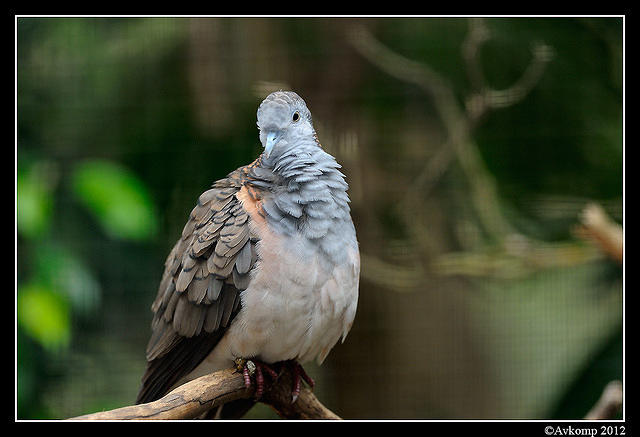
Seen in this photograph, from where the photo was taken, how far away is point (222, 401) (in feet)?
4.15

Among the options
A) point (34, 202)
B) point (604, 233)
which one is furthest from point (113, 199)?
point (604, 233)

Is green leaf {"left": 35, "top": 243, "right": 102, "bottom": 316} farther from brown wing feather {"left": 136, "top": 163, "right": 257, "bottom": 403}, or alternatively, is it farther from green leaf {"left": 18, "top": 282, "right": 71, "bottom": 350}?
brown wing feather {"left": 136, "top": 163, "right": 257, "bottom": 403}

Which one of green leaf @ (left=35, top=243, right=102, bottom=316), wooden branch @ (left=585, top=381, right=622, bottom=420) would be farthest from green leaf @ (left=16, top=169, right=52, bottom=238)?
wooden branch @ (left=585, top=381, right=622, bottom=420)

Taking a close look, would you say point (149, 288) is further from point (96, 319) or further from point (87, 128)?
A: point (87, 128)

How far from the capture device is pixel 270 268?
126 centimetres

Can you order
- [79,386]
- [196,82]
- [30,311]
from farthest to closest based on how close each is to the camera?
[196,82] → [79,386] → [30,311]

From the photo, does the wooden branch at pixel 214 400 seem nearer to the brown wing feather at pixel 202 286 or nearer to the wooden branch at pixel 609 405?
the brown wing feather at pixel 202 286

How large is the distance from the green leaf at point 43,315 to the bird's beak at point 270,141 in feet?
2.54

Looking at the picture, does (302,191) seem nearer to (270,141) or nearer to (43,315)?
(270,141)

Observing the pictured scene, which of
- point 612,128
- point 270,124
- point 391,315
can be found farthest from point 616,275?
point 270,124

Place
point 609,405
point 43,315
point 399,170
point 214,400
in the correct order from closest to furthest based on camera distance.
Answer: point 214,400 < point 609,405 < point 43,315 < point 399,170

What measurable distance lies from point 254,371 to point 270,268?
8.7 inches

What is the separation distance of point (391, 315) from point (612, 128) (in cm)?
95

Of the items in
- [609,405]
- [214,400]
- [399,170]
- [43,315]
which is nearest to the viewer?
[214,400]
